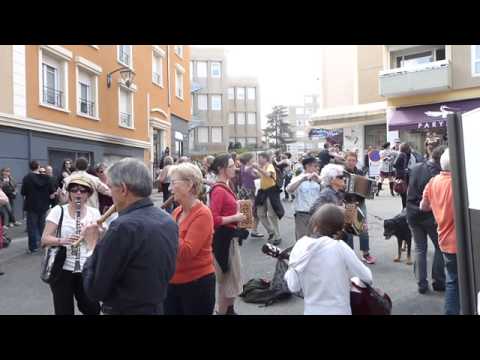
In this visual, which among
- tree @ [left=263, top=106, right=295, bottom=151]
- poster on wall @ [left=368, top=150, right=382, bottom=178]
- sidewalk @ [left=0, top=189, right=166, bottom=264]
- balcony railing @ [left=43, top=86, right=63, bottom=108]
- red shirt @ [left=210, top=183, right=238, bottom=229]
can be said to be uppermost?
tree @ [left=263, top=106, right=295, bottom=151]

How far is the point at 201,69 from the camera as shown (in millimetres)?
54188

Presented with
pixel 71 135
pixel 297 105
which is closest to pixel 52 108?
pixel 71 135

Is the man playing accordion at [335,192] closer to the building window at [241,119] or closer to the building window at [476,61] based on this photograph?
the building window at [476,61]

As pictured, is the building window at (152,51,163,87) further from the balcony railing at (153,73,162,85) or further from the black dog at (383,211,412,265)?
the black dog at (383,211,412,265)

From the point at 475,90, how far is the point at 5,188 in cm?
1913

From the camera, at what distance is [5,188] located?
36.5 feet

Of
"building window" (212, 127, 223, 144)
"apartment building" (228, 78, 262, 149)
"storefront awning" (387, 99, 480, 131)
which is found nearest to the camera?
"storefront awning" (387, 99, 480, 131)

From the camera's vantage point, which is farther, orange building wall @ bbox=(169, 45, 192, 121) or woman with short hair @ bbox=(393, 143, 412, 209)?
orange building wall @ bbox=(169, 45, 192, 121)

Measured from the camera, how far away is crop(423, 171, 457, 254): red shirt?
420 cm

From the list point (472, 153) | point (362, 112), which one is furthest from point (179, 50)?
point (472, 153)

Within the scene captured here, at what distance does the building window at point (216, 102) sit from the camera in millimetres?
56344

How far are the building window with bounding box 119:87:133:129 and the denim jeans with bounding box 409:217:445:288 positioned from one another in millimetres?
17404

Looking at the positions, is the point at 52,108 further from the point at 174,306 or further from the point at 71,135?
the point at 174,306

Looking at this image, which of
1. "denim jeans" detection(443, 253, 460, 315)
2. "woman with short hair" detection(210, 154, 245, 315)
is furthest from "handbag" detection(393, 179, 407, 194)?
"woman with short hair" detection(210, 154, 245, 315)
